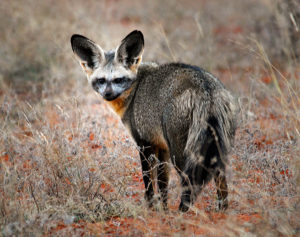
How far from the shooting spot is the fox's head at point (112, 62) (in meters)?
4.74

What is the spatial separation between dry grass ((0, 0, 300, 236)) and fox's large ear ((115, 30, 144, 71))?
2.61 ft

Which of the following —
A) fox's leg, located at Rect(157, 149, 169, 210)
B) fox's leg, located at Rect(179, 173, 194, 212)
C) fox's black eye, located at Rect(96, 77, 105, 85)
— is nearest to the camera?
fox's leg, located at Rect(179, 173, 194, 212)

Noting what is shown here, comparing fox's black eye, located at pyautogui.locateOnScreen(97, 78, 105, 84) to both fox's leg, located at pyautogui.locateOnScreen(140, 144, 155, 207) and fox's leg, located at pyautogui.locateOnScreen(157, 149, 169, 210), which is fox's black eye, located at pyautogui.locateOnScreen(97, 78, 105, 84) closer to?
fox's leg, located at pyautogui.locateOnScreen(140, 144, 155, 207)

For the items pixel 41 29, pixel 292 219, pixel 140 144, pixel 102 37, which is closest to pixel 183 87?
pixel 140 144

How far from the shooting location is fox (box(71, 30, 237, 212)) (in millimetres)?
3609

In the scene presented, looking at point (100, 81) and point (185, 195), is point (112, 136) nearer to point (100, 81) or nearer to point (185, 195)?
point (100, 81)

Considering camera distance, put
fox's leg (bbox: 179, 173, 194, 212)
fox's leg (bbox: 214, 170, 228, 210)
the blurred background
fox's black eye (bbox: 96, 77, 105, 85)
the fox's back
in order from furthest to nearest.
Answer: the blurred background, fox's black eye (bbox: 96, 77, 105, 85), fox's leg (bbox: 214, 170, 228, 210), the fox's back, fox's leg (bbox: 179, 173, 194, 212)

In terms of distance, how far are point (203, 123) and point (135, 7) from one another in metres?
11.0

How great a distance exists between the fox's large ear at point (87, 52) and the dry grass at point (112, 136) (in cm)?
58

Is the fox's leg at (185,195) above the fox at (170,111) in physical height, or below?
below

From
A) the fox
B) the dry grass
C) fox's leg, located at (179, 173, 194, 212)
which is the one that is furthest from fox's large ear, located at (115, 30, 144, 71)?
fox's leg, located at (179, 173, 194, 212)

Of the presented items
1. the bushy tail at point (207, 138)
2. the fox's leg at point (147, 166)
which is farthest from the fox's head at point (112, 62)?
the bushy tail at point (207, 138)

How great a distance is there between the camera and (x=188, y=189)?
3748mm

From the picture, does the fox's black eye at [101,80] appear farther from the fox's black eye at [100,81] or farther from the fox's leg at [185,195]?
the fox's leg at [185,195]
